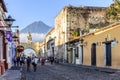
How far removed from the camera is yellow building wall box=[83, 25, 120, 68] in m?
31.9

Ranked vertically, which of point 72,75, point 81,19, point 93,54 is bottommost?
point 72,75

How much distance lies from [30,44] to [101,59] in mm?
75673

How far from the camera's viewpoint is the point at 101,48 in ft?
120

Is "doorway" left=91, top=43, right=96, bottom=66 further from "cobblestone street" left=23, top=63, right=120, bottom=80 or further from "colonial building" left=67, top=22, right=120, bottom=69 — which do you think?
"cobblestone street" left=23, top=63, right=120, bottom=80

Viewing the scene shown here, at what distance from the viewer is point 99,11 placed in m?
55.9

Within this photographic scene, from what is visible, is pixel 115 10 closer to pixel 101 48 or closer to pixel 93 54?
pixel 101 48

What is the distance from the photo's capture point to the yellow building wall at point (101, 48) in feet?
Answer: 105

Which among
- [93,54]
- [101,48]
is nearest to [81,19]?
[93,54]

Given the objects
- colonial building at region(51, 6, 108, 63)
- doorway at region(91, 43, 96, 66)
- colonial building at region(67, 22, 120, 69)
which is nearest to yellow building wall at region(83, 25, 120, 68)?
colonial building at region(67, 22, 120, 69)

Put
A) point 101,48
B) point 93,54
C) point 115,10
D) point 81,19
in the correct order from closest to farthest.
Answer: point 115,10 < point 101,48 < point 93,54 < point 81,19

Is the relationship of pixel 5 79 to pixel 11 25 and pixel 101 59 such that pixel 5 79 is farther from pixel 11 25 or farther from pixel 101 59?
pixel 101 59

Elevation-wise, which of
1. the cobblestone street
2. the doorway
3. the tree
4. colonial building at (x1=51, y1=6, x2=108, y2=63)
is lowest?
the cobblestone street

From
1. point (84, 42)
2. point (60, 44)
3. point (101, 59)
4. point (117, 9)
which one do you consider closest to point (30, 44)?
point (60, 44)

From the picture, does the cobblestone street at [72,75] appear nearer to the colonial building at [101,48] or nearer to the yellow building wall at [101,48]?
the yellow building wall at [101,48]
